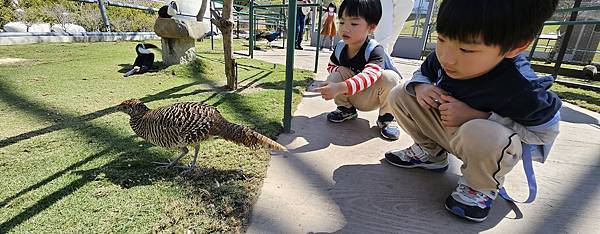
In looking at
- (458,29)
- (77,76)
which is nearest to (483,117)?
(458,29)

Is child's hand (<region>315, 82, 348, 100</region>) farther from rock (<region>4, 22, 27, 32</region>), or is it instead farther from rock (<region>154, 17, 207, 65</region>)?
rock (<region>4, 22, 27, 32</region>)

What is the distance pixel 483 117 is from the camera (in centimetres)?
117

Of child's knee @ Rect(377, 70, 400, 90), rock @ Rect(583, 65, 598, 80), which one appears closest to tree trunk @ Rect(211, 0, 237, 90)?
child's knee @ Rect(377, 70, 400, 90)

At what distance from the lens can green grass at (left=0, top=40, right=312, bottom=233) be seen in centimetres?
103

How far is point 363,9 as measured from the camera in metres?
1.75

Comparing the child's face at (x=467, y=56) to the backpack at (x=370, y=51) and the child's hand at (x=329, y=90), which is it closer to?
the child's hand at (x=329, y=90)

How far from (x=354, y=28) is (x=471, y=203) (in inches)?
44.2

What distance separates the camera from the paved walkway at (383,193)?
1.10 meters

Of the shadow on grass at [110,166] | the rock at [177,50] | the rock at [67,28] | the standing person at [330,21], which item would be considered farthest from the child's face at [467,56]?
the rock at [67,28]

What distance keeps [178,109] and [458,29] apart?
1140 mm

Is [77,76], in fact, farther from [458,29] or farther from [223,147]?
[458,29]

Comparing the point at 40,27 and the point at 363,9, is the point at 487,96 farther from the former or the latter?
the point at 40,27

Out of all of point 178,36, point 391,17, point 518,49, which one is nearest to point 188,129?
point 518,49

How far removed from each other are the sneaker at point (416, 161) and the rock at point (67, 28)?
7.10 meters
